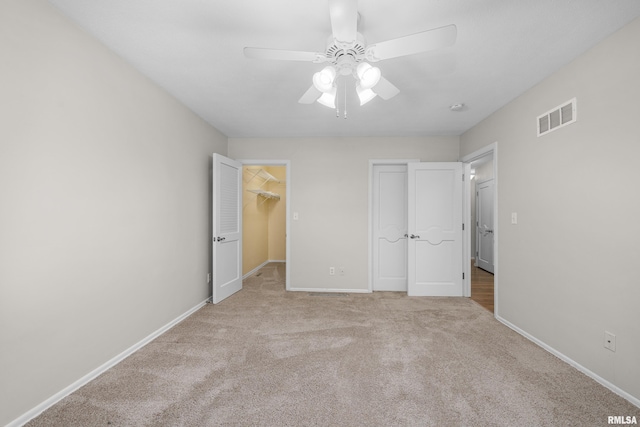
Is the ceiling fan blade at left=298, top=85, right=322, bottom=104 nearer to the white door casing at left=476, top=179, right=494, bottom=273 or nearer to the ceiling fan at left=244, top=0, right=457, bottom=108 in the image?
the ceiling fan at left=244, top=0, right=457, bottom=108

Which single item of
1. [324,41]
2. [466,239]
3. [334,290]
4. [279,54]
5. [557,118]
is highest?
[324,41]

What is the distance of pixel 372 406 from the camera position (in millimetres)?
1644

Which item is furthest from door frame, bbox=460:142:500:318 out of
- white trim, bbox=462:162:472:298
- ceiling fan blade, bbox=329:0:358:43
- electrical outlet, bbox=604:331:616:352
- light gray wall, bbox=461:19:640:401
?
ceiling fan blade, bbox=329:0:358:43

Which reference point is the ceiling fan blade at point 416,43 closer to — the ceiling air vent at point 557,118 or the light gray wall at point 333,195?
the ceiling air vent at point 557,118

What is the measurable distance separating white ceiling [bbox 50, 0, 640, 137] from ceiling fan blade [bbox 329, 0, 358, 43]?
1.03 feet

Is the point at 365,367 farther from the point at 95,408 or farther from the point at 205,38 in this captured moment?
the point at 205,38

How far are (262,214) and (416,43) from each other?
5.68m

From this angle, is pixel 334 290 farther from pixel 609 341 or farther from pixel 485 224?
pixel 485 224

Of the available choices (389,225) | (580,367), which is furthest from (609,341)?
(389,225)

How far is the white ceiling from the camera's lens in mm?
1600

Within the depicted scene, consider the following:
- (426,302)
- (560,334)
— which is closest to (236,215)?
(426,302)

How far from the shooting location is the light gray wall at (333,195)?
4156 mm

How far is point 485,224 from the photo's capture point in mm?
5871

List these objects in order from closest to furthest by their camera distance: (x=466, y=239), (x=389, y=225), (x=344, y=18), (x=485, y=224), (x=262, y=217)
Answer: (x=344, y=18)
(x=466, y=239)
(x=389, y=225)
(x=485, y=224)
(x=262, y=217)
